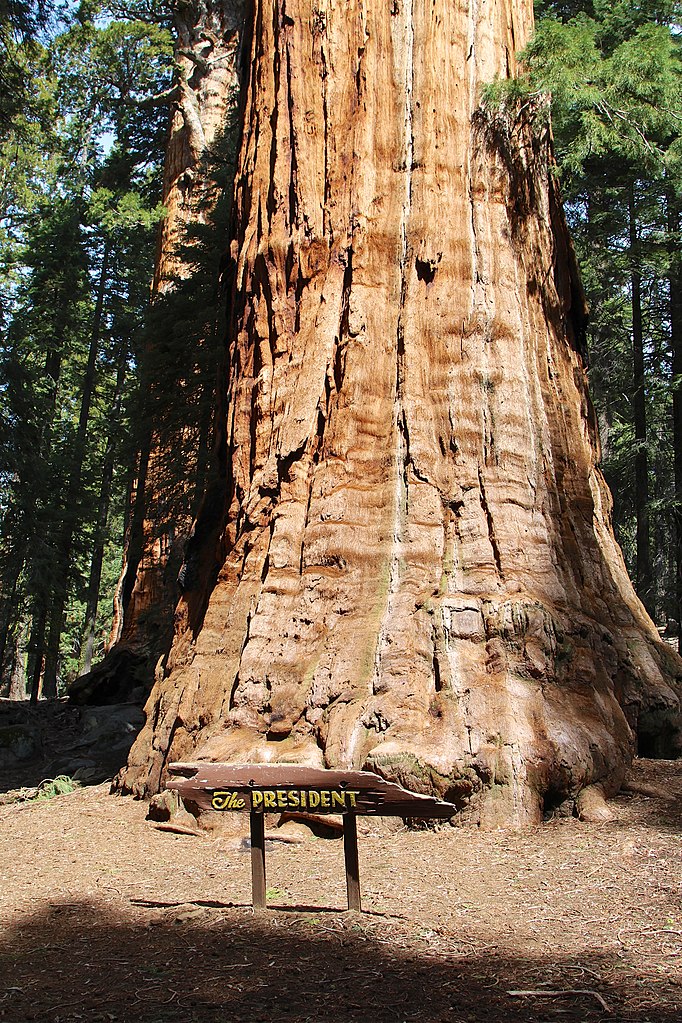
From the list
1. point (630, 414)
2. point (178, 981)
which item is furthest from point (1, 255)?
point (178, 981)

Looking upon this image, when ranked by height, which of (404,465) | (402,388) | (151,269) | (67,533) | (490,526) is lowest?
(490,526)

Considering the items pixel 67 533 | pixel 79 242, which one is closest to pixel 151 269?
pixel 79 242

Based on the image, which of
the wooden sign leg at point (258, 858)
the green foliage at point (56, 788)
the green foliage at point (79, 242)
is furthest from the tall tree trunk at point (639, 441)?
the wooden sign leg at point (258, 858)

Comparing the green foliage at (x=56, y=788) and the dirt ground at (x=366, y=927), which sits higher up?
the green foliage at (x=56, y=788)

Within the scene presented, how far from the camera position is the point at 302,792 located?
4512mm

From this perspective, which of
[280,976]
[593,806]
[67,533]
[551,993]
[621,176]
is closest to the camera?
[551,993]

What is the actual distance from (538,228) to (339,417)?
284 centimetres

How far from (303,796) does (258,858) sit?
418 mm

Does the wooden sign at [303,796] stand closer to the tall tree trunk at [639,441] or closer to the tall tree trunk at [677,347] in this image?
the tall tree trunk at [677,347]

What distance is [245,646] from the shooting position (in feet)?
23.4

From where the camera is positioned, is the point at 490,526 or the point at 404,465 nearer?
the point at 490,526

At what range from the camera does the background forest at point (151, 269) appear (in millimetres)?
9938

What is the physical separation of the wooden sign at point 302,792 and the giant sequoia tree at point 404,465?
157 centimetres

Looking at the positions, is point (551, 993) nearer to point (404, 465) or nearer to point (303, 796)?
point (303, 796)
